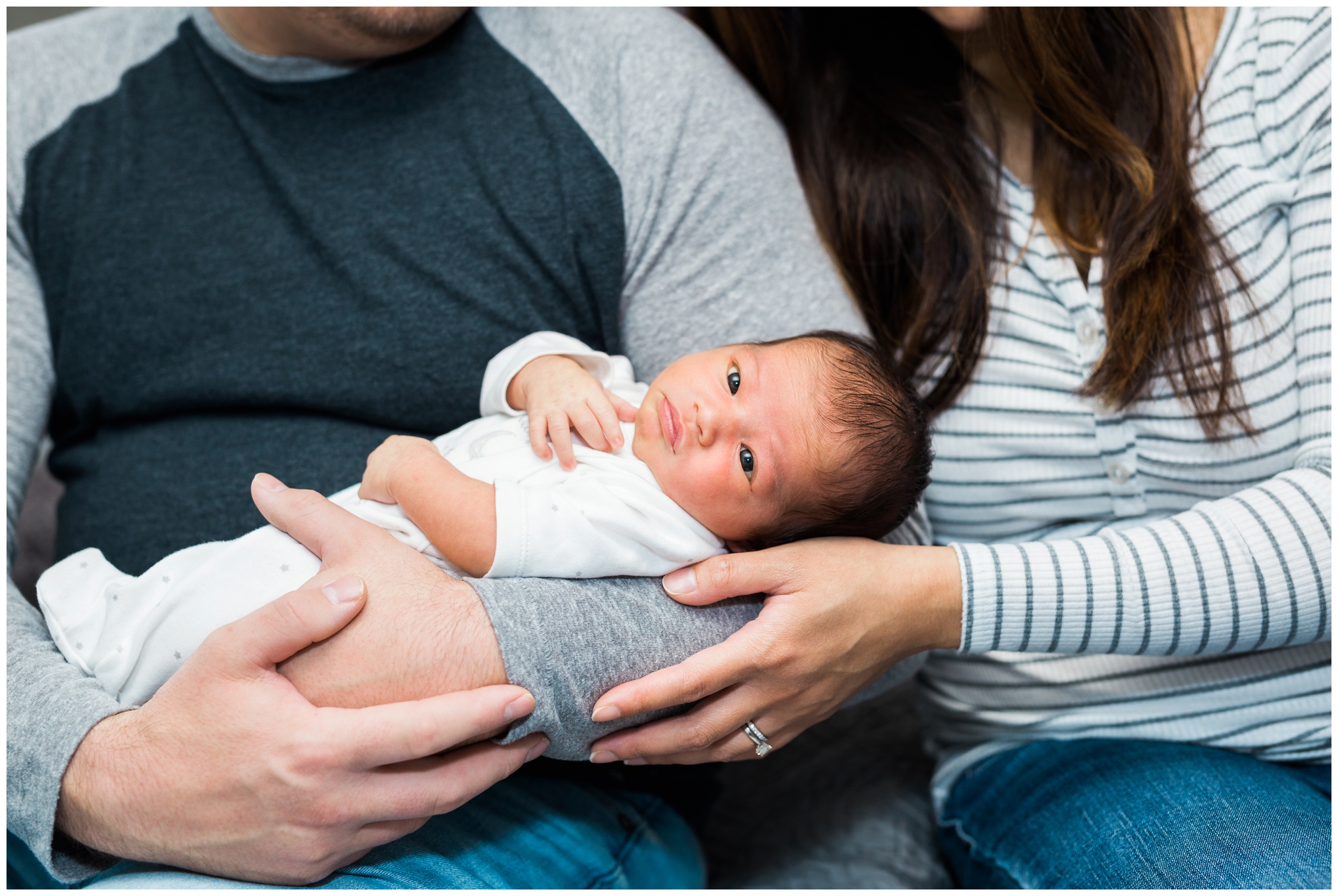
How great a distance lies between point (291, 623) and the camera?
824mm

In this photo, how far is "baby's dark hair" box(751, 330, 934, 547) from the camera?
938mm

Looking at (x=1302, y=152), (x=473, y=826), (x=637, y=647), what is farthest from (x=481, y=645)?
(x=1302, y=152)

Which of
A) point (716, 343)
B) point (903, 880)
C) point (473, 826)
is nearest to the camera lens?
point (473, 826)

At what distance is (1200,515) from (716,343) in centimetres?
59

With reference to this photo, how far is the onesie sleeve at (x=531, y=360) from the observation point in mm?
1085

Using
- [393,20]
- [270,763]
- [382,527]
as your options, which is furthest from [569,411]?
[393,20]

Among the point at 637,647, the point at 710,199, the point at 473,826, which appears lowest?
A: the point at 473,826

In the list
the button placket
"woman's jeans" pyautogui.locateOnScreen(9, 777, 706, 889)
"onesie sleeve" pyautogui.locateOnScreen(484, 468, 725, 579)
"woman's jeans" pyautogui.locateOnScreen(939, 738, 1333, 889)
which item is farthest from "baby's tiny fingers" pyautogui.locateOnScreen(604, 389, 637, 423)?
"woman's jeans" pyautogui.locateOnScreen(939, 738, 1333, 889)

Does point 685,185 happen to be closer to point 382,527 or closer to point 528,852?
point 382,527

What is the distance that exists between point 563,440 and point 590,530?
114 millimetres

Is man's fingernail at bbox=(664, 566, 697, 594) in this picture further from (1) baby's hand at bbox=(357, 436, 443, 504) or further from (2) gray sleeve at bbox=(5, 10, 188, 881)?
(2) gray sleeve at bbox=(5, 10, 188, 881)

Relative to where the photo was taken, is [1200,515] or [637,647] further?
[1200,515]

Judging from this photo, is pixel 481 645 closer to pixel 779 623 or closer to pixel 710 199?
pixel 779 623

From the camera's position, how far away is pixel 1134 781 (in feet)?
3.56
